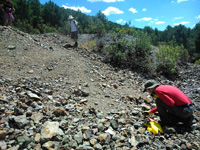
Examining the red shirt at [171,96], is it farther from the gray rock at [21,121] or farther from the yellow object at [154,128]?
the gray rock at [21,121]

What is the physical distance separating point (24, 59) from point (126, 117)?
364 cm

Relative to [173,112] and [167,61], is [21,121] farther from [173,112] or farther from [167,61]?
[167,61]

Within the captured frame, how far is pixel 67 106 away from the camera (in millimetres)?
3238

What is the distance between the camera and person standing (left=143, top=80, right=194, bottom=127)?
271cm

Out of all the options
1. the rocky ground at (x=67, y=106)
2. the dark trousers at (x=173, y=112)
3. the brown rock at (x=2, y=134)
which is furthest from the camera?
the dark trousers at (x=173, y=112)

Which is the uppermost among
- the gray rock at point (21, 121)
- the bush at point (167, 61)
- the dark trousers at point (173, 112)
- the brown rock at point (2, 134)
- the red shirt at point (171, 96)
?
the bush at point (167, 61)

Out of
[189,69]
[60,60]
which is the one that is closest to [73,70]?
[60,60]

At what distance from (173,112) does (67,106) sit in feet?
7.13

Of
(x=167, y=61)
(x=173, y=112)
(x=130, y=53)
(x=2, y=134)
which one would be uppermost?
(x=130, y=53)

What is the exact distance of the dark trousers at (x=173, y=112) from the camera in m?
2.71

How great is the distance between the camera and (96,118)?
302 centimetres

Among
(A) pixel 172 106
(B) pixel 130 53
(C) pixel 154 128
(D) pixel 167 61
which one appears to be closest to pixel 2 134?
(C) pixel 154 128

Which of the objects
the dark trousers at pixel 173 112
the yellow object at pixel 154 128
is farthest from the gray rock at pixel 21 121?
the dark trousers at pixel 173 112

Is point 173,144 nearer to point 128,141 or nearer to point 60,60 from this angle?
point 128,141
